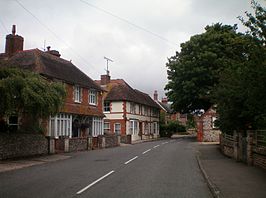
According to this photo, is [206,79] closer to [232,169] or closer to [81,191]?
[232,169]

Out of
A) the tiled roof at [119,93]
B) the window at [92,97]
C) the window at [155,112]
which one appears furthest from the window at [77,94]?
the window at [155,112]

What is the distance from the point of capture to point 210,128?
46.6 metres

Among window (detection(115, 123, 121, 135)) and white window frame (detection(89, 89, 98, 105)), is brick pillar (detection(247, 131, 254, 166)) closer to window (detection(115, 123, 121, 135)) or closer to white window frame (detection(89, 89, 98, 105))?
white window frame (detection(89, 89, 98, 105))

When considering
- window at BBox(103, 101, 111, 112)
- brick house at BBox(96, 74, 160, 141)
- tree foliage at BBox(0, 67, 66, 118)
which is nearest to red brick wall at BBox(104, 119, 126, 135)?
brick house at BBox(96, 74, 160, 141)

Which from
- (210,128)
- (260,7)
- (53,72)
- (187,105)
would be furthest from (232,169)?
(187,105)

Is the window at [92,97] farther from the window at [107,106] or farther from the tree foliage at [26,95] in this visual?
the tree foliage at [26,95]

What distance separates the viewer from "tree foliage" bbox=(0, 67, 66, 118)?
1958 cm

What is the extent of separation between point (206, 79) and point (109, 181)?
35.6m

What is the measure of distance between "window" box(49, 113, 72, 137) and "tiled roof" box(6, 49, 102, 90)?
325 cm

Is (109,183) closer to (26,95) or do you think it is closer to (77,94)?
(26,95)

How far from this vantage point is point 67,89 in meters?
32.2

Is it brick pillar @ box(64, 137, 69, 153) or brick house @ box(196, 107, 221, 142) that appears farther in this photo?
brick house @ box(196, 107, 221, 142)

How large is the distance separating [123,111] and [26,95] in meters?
31.4

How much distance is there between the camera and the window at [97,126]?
37875 mm
